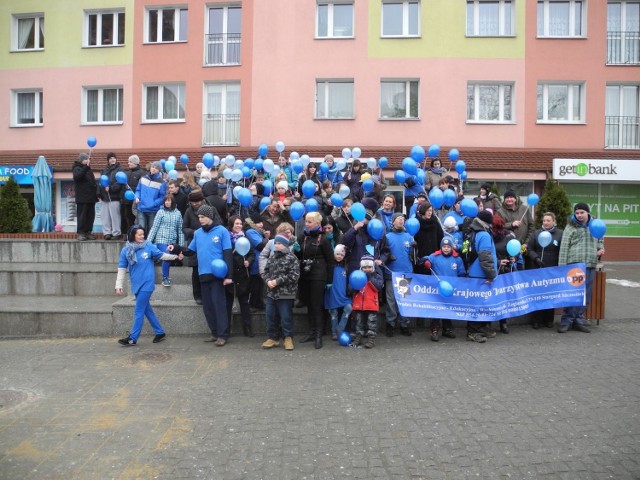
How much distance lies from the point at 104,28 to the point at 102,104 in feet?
9.66

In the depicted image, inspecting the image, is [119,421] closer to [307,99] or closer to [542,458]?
[542,458]

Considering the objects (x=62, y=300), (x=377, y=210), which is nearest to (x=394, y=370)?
(x=377, y=210)

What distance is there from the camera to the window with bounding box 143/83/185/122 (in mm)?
22234

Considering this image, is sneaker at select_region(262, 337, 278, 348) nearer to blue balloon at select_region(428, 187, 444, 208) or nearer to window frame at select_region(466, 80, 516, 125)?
blue balloon at select_region(428, 187, 444, 208)

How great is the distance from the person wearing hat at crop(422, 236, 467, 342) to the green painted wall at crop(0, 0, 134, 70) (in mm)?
17463

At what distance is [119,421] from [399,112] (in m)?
17.5

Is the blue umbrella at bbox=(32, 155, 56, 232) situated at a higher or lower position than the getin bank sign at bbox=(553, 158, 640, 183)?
lower

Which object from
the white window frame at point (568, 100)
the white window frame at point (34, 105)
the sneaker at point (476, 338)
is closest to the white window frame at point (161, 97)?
the white window frame at point (34, 105)

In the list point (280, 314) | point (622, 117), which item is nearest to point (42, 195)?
point (280, 314)

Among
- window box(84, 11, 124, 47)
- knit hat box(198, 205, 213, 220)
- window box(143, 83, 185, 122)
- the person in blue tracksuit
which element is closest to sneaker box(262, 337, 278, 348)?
the person in blue tracksuit

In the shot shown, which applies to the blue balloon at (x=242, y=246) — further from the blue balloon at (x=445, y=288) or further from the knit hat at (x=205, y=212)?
the blue balloon at (x=445, y=288)

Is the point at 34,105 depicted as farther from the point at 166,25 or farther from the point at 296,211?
the point at 296,211

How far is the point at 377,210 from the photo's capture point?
31.4ft

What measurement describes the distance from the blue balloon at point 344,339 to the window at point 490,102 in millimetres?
14668
